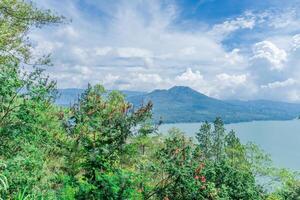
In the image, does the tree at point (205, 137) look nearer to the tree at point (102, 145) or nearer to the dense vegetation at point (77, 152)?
the dense vegetation at point (77, 152)

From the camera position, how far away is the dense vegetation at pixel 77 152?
728 cm

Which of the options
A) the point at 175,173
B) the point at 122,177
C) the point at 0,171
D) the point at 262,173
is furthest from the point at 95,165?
the point at 262,173

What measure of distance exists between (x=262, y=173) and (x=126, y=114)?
25.3 metres

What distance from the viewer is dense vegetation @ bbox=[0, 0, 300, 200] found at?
7.28 metres

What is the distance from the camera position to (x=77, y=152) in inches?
469

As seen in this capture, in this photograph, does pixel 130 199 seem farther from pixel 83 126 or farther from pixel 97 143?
pixel 83 126

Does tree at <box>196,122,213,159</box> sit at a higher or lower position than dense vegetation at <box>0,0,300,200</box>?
lower

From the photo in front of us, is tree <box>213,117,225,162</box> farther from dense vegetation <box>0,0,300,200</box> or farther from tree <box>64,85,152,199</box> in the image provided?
tree <box>64,85,152,199</box>

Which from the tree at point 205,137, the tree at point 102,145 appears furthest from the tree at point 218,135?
the tree at point 102,145

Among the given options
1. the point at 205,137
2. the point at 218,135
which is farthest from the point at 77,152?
the point at 218,135

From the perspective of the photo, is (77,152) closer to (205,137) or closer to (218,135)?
(205,137)

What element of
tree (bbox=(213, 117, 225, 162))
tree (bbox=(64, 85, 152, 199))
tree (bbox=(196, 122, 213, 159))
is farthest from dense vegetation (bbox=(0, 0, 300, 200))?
tree (bbox=(213, 117, 225, 162))

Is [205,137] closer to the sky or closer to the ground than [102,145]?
closer to the ground

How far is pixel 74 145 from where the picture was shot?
39.7 ft
